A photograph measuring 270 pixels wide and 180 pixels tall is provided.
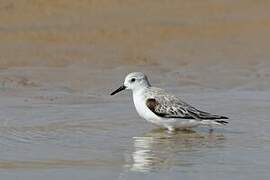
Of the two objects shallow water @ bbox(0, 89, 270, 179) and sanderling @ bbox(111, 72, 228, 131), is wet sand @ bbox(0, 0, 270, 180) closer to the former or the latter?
shallow water @ bbox(0, 89, 270, 179)

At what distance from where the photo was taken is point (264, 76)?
49.6 feet

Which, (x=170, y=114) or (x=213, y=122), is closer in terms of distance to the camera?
(x=213, y=122)

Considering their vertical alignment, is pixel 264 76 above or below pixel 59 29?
below

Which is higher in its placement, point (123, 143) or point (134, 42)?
point (134, 42)

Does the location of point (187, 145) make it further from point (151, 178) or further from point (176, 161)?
point (151, 178)

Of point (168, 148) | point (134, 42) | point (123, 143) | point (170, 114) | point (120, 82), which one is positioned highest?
point (134, 42)

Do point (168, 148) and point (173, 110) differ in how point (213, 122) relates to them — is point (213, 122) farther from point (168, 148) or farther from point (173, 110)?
point (168, 148)

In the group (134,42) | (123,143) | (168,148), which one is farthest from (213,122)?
(134,42)

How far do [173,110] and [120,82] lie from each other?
279 centimetres

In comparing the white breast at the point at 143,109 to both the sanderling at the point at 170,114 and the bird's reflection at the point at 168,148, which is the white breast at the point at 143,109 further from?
the bird's reflection at the point at 168,148

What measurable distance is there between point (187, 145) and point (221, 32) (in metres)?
6.55

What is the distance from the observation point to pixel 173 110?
1182 cm

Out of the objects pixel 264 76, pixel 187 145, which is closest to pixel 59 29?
pixel 264 76

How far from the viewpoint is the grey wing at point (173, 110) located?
11.7 metres
